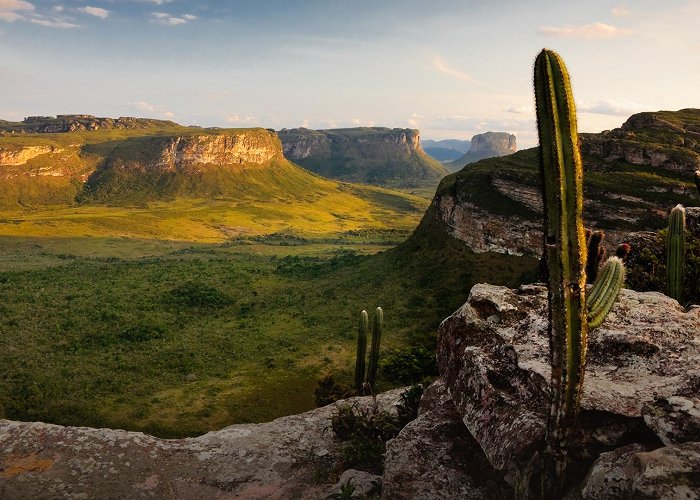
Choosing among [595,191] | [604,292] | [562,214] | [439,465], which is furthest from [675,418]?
[595,191]

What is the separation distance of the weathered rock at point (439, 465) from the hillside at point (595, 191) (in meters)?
31.8

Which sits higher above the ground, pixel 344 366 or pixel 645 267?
pixel 645 267

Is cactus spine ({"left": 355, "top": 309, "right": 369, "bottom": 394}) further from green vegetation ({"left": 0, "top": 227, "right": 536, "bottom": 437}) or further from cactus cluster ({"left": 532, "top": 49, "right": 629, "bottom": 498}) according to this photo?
cactus cluster ({"left": 532, "top": 49, "right": 629, "bottom": 498})

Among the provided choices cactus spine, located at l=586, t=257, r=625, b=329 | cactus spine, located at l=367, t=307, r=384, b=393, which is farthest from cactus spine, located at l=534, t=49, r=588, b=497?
cactus spine, located at l=367, t=307, r=384, b=393

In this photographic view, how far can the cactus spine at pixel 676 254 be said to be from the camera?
1484 cm

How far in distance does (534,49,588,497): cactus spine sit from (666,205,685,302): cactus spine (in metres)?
9.43

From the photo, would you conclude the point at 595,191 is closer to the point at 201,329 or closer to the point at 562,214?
the point at 201,329

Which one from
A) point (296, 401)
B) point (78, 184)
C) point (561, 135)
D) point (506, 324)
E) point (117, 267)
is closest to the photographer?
point (561, 135)

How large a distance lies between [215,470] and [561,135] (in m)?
16.3

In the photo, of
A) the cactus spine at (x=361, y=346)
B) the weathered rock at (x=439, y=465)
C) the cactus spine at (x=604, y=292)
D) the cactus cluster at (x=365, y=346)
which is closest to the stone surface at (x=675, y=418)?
the cactus spine at (x=604, y=292)

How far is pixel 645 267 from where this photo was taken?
18.8m

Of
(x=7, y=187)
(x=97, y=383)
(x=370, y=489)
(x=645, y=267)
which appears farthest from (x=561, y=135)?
(x=7, y=187)

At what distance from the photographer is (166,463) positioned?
58.1 feet

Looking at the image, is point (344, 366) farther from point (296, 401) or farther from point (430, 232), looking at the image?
point (430, 232)
